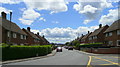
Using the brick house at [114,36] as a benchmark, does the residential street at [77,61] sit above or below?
below

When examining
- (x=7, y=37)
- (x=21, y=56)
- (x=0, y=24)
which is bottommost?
(x=21, y=56)

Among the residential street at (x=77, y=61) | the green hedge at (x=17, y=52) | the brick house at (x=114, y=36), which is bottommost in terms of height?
the residential street at (x=77, y=61)

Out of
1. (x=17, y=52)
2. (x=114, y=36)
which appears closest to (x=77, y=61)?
(x=17, y=52)

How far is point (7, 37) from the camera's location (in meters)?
33.8

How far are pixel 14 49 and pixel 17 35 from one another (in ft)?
67.2

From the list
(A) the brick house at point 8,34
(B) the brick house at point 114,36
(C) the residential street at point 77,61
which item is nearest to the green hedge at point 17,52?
(C) the residential street at point 77,61

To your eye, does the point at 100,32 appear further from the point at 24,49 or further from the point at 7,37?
the point at 24,49

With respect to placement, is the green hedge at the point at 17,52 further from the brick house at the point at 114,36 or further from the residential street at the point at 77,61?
the brick house at the point at 114,36

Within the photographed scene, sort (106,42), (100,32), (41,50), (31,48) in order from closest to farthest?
(31,48)
(41,50)
(106,42)
(100,32)

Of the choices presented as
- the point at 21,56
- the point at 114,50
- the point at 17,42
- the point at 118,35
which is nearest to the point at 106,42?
the point at 118,35

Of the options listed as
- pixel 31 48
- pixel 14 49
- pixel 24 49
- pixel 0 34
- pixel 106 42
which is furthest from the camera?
pixel 106 42

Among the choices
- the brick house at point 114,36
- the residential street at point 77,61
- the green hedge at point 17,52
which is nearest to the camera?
the residential street at point 77,61

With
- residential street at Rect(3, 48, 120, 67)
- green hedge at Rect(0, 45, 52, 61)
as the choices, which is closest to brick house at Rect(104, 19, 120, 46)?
residential street at Rect(3, 48, 120, 67)

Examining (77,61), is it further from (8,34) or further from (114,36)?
(114,36)
